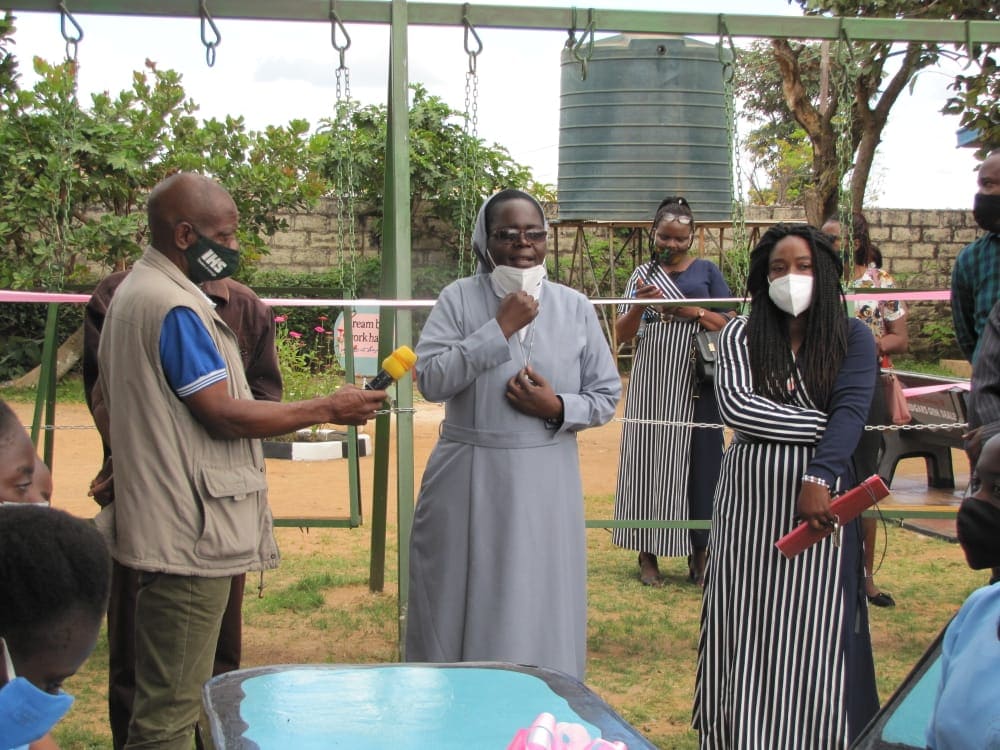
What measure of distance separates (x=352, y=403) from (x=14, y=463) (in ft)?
3.34

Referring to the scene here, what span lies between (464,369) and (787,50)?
9.61 meters

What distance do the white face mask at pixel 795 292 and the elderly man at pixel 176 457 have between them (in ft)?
Result: 4.92

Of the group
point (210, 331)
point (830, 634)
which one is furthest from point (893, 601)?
point (210, 331)

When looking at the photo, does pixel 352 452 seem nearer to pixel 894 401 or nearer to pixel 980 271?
pixel 980 271

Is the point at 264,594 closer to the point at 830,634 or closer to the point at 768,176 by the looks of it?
the point at 830,634

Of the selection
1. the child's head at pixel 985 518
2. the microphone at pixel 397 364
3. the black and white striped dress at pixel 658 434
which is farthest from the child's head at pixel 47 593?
the black and white striped dress at pixel 658 434

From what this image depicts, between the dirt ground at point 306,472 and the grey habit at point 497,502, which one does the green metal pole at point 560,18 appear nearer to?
the grey habit at point 497,502

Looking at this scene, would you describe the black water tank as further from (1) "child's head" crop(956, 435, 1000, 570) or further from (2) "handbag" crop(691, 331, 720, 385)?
(1) "child's head" crop(956, 435, 1000, 570)

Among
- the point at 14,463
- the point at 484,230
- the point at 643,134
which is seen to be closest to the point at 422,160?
the point at 643,134

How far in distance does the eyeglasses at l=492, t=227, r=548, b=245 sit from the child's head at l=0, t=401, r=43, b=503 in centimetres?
163

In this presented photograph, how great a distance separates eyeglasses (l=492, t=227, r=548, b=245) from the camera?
351 centimetres

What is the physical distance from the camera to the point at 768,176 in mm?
30891

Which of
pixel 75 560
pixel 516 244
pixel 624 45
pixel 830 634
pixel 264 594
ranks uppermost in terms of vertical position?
pixel 624 45

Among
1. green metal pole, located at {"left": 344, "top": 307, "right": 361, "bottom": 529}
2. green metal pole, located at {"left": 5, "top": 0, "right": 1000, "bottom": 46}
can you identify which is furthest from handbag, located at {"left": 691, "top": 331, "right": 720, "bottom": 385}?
green metal pole, located at {"left": 344, "top": 307, "right": 361, "bottom": 529}
